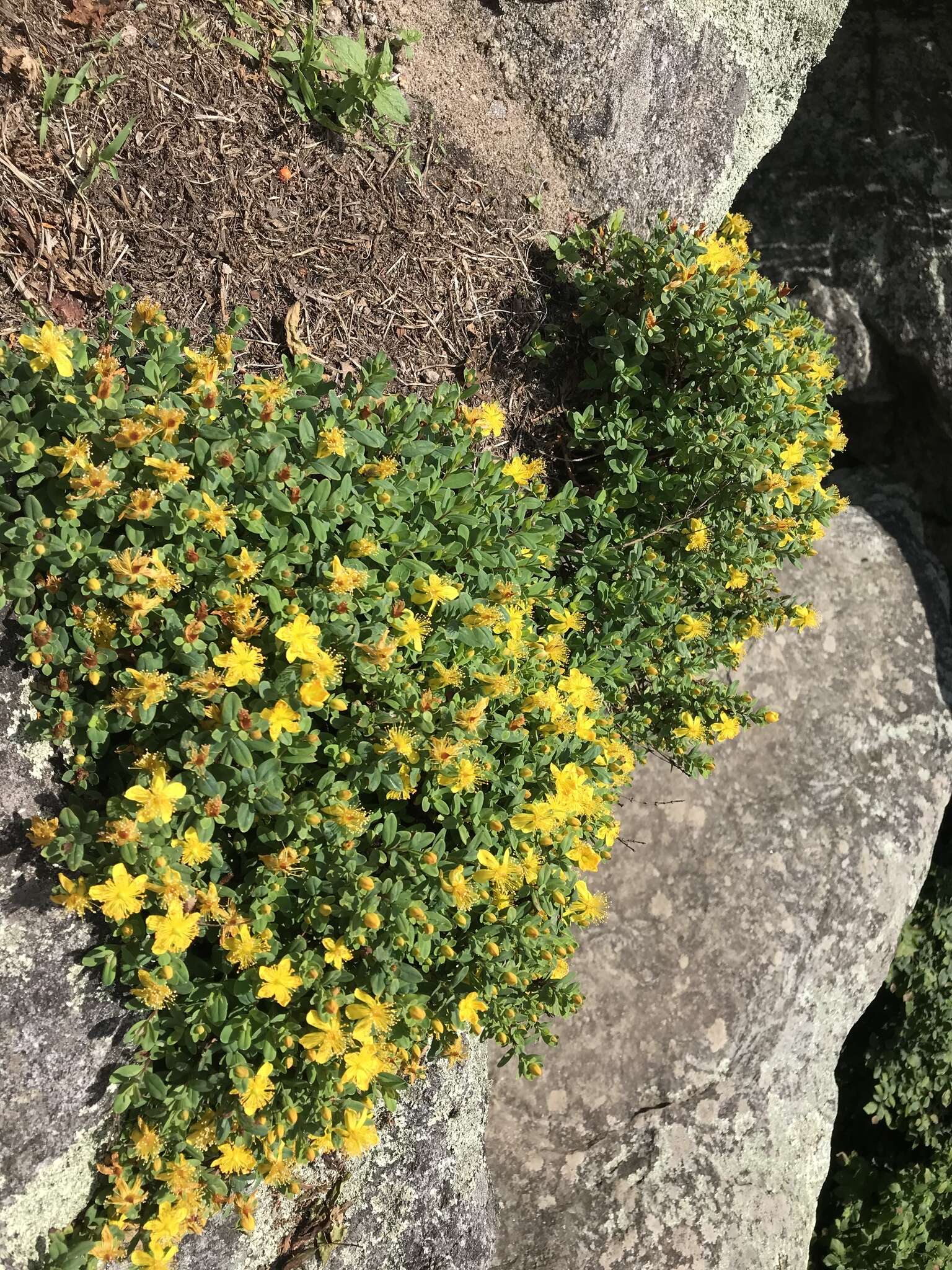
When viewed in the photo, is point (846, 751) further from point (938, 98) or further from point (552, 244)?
point (938, 98)

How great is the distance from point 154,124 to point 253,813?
220 centimetres

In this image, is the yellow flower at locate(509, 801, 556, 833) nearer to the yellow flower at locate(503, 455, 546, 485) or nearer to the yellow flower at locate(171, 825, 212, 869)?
the yellow flower at locate(171, 825, 212, 869)

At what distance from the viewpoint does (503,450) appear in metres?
3.51

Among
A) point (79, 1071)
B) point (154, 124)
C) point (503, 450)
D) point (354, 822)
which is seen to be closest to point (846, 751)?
point (503, 450)

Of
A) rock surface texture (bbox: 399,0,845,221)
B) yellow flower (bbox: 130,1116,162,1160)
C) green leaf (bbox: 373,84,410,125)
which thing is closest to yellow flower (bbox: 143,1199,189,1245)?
yellow flower (bbox: 130,1116,162,1160)

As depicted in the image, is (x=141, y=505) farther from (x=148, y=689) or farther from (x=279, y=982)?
(x=279, y=982)

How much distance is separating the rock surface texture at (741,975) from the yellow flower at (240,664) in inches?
100

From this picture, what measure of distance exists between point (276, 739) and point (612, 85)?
304 centimetres

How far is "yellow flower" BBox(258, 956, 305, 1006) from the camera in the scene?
7.60 feet

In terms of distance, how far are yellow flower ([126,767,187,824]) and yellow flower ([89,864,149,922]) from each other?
5.3 inches

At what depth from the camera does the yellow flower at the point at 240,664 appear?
2254mm

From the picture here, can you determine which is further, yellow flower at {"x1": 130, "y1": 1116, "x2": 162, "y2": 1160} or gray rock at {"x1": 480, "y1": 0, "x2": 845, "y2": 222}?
gray rock at {"x1": 480, "y1": 0, "x2": 845, "y2": 222}

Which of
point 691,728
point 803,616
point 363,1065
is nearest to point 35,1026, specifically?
point 363,1065

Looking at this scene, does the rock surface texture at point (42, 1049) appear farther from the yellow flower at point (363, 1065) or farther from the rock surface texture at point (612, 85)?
the rock surface texture at point (612, 85)
